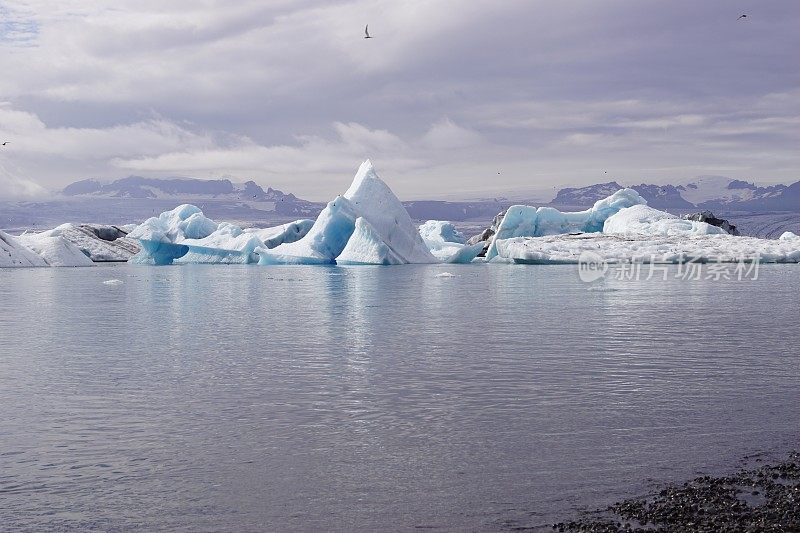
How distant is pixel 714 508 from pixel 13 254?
7005 centimetres

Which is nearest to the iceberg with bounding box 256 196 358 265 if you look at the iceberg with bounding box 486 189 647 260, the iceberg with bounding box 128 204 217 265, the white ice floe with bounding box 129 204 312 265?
the white ice floe with bounding box 129 204 312 265

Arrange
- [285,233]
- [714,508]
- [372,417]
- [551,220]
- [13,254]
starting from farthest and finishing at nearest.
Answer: [551,220], [285,233], [13,254], [372,417], [714,508]

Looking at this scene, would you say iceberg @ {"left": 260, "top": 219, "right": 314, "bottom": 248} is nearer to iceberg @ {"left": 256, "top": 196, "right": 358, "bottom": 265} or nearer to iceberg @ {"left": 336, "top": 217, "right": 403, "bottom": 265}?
iceberg @ {"left": 256, "top": 196, "right": 358, "bottom": 265}

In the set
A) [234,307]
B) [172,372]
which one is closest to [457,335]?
[172,372]

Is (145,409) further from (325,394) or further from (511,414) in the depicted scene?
(511,414)

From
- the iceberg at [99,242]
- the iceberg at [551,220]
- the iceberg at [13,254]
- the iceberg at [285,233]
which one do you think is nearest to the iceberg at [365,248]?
the iceberg at [285,233]

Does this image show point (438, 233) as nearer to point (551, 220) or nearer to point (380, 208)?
point (551, 220)

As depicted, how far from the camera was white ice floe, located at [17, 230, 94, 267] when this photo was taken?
75938mm

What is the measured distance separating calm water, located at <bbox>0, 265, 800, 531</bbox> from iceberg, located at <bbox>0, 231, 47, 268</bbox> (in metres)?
48.2

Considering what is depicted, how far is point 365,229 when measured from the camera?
59.7m

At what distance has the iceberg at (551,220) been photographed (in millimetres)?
78750

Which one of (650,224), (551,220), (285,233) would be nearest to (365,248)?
(285,233)

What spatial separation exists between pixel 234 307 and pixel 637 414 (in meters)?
20.5

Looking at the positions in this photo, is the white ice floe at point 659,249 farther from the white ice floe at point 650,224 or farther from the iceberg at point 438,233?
the iceberg at point 438,233
